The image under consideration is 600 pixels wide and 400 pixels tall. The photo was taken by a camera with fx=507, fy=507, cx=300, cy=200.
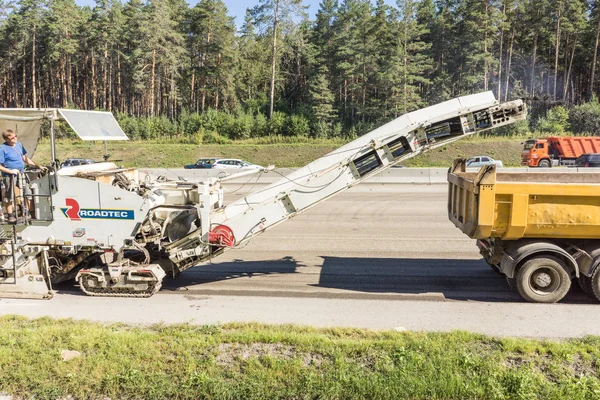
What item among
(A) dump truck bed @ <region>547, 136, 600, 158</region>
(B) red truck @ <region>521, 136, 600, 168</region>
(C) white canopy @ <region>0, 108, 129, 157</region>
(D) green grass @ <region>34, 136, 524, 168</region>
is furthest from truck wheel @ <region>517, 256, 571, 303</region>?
(D) green grass @ <region>34, 136, 524, 168</region>

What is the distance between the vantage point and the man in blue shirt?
771cm

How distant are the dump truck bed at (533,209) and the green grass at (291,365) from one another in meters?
1.94

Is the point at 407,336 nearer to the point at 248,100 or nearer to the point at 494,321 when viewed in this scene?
the point at 494,321

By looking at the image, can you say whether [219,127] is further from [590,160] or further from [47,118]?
[47,118]

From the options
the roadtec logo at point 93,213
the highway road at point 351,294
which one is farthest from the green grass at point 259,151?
the roadtec logo at point 93,213

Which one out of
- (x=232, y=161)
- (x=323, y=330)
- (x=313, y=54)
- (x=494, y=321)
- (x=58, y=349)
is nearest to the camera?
(x=58, y=349)

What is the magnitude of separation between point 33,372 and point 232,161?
34553mm

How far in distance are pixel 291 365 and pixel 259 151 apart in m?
44.2

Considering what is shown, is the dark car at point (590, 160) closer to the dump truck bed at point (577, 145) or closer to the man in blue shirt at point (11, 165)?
the dump truck bed at point (577, 145)

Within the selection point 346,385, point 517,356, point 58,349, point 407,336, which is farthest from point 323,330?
point 58,349

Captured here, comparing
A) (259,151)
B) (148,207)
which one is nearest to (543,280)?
(148,207)

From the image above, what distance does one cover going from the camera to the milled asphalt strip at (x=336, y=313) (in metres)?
6.97

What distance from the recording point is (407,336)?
6.32 meters

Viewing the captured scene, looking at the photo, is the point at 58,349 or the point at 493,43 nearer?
the point at 58,349
